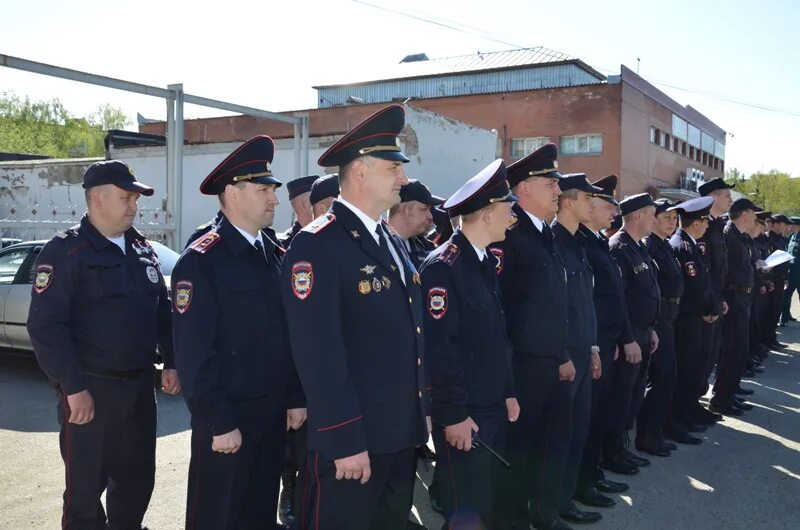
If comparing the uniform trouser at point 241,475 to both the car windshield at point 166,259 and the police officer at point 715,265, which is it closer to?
the police officer at point 715,265

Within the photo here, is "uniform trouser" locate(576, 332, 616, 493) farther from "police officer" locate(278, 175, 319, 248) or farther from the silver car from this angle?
the silver car

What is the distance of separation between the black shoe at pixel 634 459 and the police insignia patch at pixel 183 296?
3820mm

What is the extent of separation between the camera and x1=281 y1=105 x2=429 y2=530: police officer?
7.70 feet

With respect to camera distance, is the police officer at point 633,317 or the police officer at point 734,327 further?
the police officer at point 734,327

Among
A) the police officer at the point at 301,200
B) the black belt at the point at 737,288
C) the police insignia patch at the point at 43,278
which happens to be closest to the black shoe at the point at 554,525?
the police officer at the point at 301,200

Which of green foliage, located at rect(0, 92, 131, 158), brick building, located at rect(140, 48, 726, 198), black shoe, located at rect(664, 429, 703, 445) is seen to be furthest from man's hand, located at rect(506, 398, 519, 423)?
green foliage, located at rect(0, 92, 131, 158)

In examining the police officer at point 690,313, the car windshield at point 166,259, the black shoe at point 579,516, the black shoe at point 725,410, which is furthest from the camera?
the car windshield at point 166,259

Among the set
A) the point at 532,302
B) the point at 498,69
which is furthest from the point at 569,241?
the point at 498,69

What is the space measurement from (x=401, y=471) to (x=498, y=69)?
37526 mm

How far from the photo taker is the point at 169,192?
11781 millimetres

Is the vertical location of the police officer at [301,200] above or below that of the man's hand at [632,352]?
above

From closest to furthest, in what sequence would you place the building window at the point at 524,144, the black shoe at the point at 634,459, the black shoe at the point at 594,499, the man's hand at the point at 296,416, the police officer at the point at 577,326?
1. the man's hand at the point at 296,416
2. the police officer at the point at 577,326
3. the black shoe at the point at 594,499
4. the black shoe at the point at 634,459
5. the building window at the point at 524,144

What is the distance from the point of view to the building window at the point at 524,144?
107 ft

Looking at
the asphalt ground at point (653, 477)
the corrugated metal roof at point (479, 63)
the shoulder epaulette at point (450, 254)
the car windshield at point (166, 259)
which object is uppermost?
the corrugated metal roof at point (479, 63)
